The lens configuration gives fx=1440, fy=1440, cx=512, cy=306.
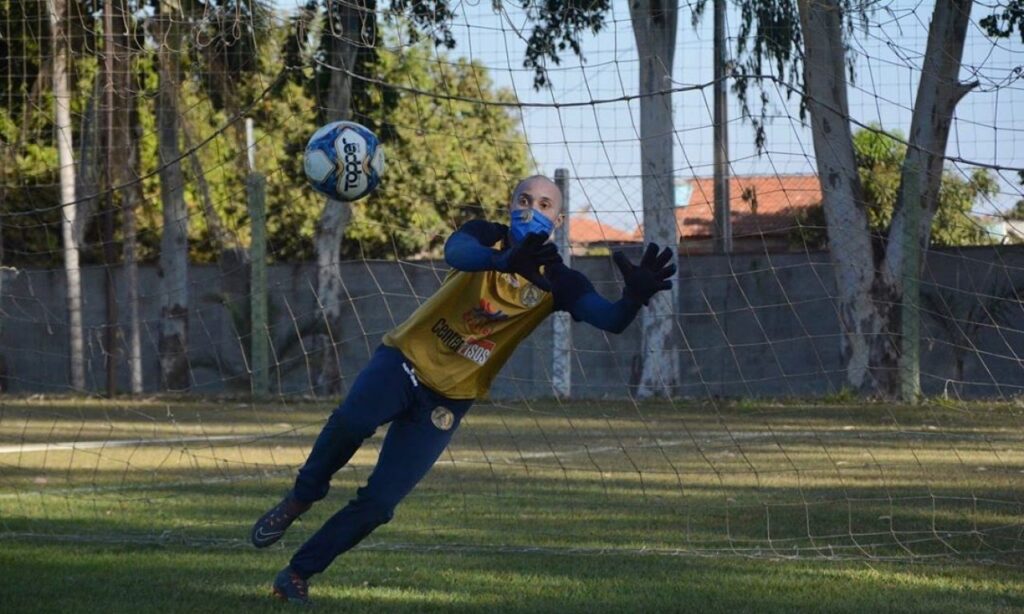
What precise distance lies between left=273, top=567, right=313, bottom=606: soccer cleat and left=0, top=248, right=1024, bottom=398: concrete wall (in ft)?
39.8

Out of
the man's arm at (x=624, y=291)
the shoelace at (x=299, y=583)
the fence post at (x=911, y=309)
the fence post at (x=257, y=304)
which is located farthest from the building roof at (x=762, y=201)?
the shoelace at (x=299, y=583)

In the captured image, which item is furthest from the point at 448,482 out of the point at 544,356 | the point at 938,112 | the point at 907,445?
the point at 544,356

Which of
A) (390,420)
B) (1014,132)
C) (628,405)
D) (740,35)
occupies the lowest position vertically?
(628,405)

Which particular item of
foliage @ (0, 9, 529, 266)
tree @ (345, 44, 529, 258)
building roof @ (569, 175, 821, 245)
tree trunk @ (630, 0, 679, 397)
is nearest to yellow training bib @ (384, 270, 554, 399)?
foliage @ (0, 9, 529, 266)

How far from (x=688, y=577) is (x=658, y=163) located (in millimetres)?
10437

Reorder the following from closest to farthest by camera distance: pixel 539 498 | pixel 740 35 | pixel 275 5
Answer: pixel 539 498 → pixel 275 5 → pixel 740 35

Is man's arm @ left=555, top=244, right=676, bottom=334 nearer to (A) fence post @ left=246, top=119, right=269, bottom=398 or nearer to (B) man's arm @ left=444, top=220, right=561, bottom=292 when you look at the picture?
(B) man's arm @ left=444, top=220, right=561, bottom=292

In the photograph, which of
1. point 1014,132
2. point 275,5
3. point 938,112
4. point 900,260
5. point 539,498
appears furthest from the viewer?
point 900,260

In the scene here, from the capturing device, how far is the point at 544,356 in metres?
21.9

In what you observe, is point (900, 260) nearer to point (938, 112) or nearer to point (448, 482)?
point (938, 112)

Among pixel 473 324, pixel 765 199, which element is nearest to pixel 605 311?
pixel 473 324

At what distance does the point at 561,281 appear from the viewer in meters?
5.51

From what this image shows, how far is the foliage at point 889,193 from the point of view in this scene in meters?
10.5

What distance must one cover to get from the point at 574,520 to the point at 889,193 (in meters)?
9.27
